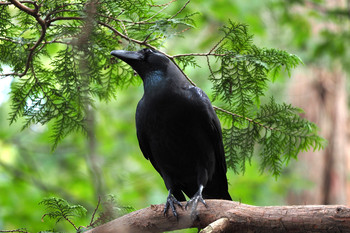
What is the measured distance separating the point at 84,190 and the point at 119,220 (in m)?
4.99

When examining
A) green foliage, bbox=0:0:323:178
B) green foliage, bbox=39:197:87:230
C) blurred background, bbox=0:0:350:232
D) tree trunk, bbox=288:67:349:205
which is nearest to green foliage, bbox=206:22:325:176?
green foliage, bbox=0:0:323:178

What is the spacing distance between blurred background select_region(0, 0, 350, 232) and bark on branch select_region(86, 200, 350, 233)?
12.6 ft

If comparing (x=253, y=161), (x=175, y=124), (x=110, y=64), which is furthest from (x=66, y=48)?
(x=253, y=161)

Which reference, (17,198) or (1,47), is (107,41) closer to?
(1,47)

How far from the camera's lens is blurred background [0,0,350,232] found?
22.7 feet

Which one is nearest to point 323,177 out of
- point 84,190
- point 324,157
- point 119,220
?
point 324,157

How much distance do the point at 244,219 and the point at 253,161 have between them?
16.9 feet

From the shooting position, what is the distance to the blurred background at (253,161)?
6.93 m

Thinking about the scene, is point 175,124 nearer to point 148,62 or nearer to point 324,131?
point 148,62

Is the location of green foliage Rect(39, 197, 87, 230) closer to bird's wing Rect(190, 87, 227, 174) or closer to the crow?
the crow

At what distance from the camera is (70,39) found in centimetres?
285

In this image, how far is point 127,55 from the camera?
122 inches

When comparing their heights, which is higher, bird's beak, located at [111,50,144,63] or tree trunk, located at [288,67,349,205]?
tree trunk, located at [288,67,349,205]

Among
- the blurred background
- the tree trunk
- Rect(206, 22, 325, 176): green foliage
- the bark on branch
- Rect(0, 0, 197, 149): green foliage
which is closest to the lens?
the bark on branch
